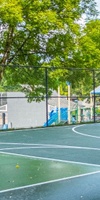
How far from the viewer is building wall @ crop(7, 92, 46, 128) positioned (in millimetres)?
17992

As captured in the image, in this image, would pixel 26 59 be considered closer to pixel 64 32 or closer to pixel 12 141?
Result: pixel 64 32

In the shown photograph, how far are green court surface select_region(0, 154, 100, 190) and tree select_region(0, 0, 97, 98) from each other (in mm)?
7674

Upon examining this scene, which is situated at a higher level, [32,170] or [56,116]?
[56,116]

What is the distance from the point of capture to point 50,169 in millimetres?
5328

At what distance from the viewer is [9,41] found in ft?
52.9

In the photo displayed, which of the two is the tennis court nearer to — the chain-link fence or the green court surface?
the green court surface

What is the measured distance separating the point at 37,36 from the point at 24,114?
4.38 meters

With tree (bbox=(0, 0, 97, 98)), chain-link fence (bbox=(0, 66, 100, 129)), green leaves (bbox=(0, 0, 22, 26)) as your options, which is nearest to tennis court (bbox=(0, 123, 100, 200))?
chain-link fence (bbox=(0, 66, 100, 129))

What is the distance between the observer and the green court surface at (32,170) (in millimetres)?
4578

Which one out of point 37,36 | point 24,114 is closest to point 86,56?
point 37,36

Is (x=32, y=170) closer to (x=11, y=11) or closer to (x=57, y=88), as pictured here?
(x=11, y=11)

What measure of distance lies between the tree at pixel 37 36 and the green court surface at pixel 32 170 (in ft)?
25.2

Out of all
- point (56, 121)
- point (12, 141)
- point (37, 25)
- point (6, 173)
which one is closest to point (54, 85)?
point (56, 121)

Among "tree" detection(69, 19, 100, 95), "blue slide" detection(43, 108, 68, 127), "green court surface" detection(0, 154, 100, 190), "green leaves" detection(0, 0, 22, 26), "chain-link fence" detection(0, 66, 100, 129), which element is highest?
"green leaves" detection(0, 0, 22, 26)
